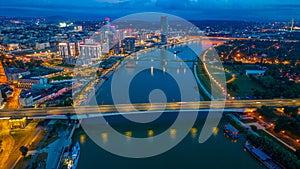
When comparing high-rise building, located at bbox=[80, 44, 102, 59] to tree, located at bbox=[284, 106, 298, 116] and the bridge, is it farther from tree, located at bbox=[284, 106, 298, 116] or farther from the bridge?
tree, located at bbox=[284, 106, 298, 116]

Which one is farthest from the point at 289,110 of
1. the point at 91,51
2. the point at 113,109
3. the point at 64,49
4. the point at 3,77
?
the point at 64,49

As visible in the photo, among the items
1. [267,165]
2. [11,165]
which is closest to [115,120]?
[11,165]

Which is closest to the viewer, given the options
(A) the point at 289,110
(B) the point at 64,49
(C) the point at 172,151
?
(C) the point at 172,151

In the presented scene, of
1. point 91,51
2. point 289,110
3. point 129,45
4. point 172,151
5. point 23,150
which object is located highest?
point 129,45

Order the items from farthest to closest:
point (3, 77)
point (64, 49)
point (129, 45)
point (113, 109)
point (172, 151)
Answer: point (129, 45), point (64, 49), point (3, 77), point (113, 109), point (172, 151)

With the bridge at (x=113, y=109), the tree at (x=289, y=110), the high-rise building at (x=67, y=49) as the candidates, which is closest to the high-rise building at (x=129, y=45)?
the high-rise building at (x=67, y=49)

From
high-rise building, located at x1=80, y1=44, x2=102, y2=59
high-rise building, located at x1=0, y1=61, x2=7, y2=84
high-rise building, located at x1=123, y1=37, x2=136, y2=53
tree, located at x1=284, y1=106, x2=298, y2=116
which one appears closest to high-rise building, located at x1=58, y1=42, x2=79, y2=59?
high-rise building, located at x1=80, y1=44, x2=102, y2=59

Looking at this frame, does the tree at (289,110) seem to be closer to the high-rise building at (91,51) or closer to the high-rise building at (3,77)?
the high-rise building at (3,77)

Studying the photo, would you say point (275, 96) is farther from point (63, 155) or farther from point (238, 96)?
point (63, 155)

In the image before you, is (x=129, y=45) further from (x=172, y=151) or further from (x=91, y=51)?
(x=172, y=151)

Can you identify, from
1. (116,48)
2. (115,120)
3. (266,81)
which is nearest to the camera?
(115,120)

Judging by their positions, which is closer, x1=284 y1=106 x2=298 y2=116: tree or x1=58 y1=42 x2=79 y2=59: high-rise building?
x1=284 y1=106 x2=298 y2=116: tree
